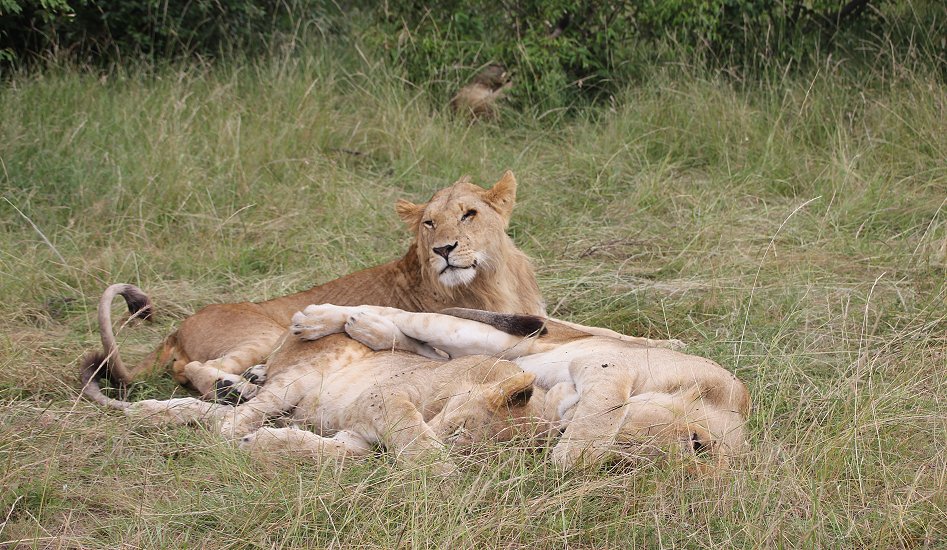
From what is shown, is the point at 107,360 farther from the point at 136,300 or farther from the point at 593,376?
the point at 593,376

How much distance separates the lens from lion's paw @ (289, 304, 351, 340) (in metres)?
4.21

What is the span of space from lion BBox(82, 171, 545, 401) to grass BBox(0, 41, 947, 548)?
0.21 m

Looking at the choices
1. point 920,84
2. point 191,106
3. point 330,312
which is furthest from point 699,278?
point 191,106

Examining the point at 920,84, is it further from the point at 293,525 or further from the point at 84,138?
the point at 293,525

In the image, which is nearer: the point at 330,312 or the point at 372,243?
the point at 330,312

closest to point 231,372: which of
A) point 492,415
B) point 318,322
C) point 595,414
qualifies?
point 318,322

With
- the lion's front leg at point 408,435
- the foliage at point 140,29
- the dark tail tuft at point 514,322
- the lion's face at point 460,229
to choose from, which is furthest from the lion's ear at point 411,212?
the foliage at point 140,29

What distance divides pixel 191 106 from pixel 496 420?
4.70m

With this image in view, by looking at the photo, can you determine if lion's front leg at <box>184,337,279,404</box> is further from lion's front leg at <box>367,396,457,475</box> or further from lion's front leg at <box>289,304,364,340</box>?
lion's front leg at <box>367,396,457,475</box>

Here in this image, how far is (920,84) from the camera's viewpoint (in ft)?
24.0

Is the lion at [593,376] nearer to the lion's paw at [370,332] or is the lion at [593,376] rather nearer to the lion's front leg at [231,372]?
the lion's paw at [370,332]

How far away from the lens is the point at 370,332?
4.23 metres

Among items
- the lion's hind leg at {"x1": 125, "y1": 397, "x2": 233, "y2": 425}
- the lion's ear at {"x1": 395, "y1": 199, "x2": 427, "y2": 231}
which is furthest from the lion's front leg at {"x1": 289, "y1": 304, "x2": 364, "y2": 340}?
the lion's ear at {"x1": 395, "y1": 199, "x2": 427, "y2": 231}

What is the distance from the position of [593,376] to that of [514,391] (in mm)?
275
